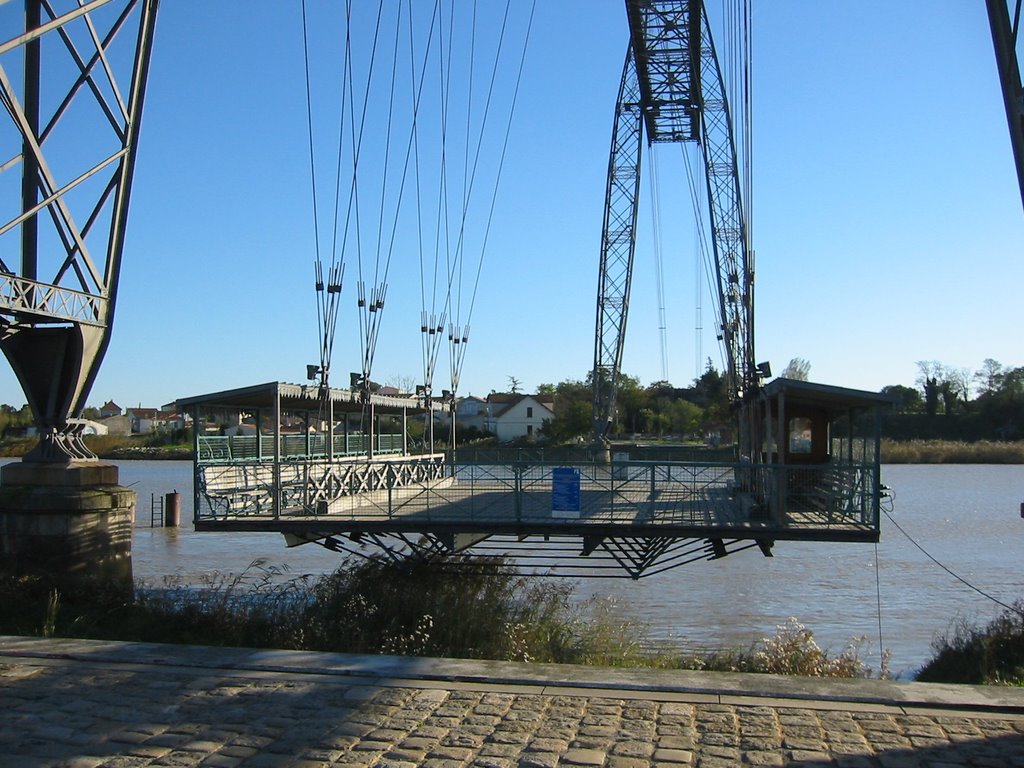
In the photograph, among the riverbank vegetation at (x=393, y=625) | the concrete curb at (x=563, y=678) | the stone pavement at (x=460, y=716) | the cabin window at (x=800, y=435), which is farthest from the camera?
the cabin window at (x=800, y=435)

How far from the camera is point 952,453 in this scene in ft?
283

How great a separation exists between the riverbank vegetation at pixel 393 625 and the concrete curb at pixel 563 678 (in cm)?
250

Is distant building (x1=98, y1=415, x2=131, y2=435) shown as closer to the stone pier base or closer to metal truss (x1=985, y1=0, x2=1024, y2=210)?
the stone pier base

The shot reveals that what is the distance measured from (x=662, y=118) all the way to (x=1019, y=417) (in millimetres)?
67724

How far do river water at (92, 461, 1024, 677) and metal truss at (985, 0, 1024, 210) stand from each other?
30.3 ft

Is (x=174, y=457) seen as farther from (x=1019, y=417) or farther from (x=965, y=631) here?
(x=965, y=631)

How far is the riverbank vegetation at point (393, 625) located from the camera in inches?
453

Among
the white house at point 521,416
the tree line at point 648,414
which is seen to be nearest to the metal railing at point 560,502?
the tree line at point 648,414

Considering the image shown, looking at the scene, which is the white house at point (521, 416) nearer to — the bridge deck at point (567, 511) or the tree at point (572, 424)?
the tree at point (572, 424)

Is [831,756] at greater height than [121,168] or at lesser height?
lesser

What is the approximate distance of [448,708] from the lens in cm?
675

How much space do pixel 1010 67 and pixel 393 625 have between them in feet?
31.2

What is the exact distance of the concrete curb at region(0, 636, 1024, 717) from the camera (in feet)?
22.3

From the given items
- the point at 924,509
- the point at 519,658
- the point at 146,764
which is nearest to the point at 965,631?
the point at 519,658
